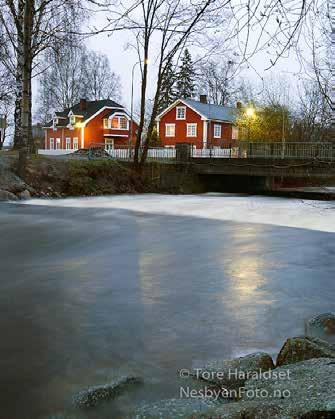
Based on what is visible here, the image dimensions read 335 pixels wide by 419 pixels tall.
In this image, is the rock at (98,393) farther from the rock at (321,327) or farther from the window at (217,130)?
the window at (217,130)

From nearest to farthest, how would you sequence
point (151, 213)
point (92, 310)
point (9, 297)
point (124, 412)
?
point (124, 412), point (92, 310), point (9, 297), point (151, 213)

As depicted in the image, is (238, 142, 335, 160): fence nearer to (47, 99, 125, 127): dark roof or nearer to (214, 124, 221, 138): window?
(214, 124, 221, 138): window

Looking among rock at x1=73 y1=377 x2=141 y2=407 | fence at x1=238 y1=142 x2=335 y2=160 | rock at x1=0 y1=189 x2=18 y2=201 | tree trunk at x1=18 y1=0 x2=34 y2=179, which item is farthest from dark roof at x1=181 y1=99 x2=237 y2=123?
rock at x1=73 y1=377 x2=141 y2=407

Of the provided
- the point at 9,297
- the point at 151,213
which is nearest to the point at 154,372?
the point at 9,297

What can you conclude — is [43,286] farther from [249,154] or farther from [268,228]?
[249,154]

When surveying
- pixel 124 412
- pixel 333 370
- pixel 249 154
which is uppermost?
pixel 249 154

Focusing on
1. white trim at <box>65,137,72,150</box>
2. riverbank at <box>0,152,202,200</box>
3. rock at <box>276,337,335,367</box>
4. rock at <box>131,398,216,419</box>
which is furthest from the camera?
white trim at <box>65,137,72,150</box>

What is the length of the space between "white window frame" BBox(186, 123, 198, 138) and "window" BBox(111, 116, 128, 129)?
31.8 feet

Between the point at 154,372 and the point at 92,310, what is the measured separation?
2.01 meters

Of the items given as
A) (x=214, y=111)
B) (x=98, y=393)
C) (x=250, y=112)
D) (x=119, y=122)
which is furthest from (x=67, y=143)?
(x=98, y=393)

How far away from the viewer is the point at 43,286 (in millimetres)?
7797

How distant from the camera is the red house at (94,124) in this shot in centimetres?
5744

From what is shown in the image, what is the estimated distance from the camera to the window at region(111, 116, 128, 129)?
2304 inches

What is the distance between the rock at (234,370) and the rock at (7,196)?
51.2ft
